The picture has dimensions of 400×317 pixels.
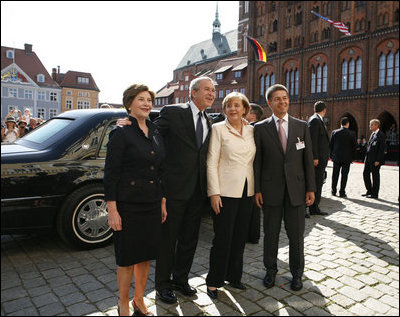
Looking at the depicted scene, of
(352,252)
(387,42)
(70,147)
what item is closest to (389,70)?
(387,42)

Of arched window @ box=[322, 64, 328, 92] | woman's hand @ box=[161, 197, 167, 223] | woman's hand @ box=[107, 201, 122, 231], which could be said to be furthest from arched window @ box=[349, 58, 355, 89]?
woman's hand @ box=[107, 201, 122, 231]

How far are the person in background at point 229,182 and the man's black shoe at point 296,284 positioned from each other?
19.7 inches

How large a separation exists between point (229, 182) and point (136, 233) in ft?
3.39

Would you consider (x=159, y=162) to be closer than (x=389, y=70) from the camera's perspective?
Yes

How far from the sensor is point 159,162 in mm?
2701

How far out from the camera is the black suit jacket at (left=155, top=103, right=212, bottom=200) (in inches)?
123

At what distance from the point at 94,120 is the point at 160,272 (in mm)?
2215

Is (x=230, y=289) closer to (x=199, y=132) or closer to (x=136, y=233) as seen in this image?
(x=136, y=233)

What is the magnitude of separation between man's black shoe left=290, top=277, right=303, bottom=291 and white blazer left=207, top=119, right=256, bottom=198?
3.55 ft

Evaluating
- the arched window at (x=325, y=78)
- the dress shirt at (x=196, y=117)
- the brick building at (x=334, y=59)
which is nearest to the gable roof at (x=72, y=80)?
the brick building at (x=334, y=59)

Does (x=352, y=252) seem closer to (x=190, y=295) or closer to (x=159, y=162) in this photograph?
(x=190, y=295)

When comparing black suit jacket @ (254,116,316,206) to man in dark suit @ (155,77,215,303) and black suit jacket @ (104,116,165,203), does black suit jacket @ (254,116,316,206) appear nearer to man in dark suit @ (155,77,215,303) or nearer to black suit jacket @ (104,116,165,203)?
man in dark suit @ (155,77,215,303)

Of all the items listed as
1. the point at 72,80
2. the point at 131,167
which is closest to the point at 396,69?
the point at 131,167

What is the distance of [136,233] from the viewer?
8.54ft
